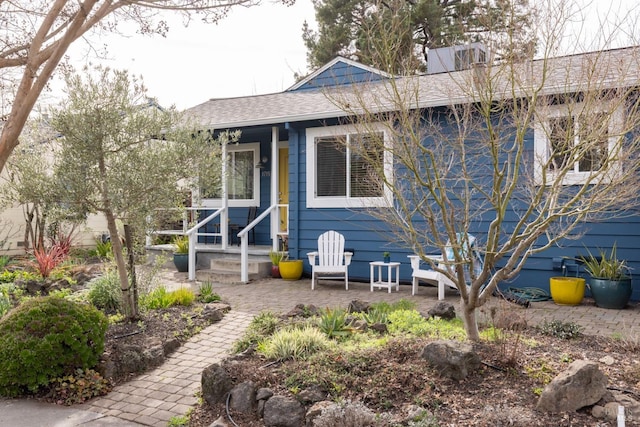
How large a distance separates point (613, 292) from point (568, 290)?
50 centimetres

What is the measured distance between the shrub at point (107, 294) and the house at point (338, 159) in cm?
206

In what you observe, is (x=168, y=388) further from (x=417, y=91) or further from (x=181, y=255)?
(x=181, y=255)

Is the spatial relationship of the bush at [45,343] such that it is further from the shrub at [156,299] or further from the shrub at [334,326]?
the shrub at [334,326]

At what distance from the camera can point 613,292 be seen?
20.1 feet

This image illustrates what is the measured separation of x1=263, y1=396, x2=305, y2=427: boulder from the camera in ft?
10.2

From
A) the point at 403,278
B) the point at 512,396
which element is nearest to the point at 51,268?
the point at 403,278

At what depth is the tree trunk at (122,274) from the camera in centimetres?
497

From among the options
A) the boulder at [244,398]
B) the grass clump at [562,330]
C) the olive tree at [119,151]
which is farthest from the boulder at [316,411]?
the olive tree at [119,151]

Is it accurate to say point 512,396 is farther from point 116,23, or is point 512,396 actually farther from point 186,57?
point 186,57

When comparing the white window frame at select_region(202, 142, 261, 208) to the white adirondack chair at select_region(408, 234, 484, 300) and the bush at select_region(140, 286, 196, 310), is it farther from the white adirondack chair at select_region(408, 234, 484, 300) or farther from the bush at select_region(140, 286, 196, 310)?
the bush at select_region(140, 286, 196, 310)

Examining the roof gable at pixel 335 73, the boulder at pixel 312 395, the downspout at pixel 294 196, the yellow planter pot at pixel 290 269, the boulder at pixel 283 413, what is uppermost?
the roof gable at pixel 335 73

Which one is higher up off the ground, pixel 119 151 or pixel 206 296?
pixel 119 151

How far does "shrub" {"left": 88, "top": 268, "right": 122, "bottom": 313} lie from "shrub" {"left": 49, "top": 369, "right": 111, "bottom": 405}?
5.55 feet

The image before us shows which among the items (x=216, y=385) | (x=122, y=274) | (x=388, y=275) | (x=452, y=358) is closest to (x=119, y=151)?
(x=122, y=274)
